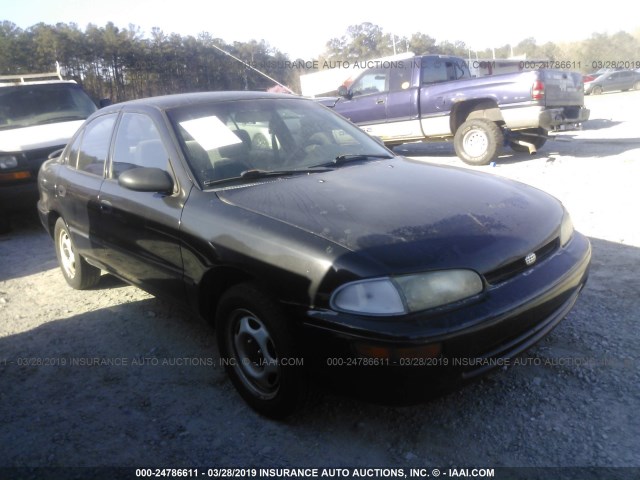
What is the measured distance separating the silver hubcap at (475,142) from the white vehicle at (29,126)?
6097 mm

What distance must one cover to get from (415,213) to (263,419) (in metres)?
1.29

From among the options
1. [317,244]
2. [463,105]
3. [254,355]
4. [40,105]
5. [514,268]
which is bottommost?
[254,355]

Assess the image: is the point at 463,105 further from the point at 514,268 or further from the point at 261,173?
the point at 514,268

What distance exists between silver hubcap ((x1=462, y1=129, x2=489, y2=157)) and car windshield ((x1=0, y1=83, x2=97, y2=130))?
20.0 feet

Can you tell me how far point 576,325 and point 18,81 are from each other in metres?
8.72

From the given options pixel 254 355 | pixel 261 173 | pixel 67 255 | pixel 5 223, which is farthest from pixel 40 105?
pixel 254 355

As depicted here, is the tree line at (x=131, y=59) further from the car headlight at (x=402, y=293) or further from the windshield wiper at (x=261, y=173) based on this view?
the car headlight at (x=402, y=293)

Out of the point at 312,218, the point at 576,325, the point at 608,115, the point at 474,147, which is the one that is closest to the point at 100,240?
the point at 312,218

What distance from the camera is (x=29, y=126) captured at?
736 cm

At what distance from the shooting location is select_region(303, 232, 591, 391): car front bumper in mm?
2111

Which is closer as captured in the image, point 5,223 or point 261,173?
point 261,173

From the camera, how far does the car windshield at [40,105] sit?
7.48 metres

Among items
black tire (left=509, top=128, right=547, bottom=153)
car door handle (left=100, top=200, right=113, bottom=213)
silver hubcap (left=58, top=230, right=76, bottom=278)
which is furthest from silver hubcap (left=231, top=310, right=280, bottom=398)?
black tire (left=509, top=128, right=547, bottom=153)

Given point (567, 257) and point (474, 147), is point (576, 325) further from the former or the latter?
point (474, 147)
